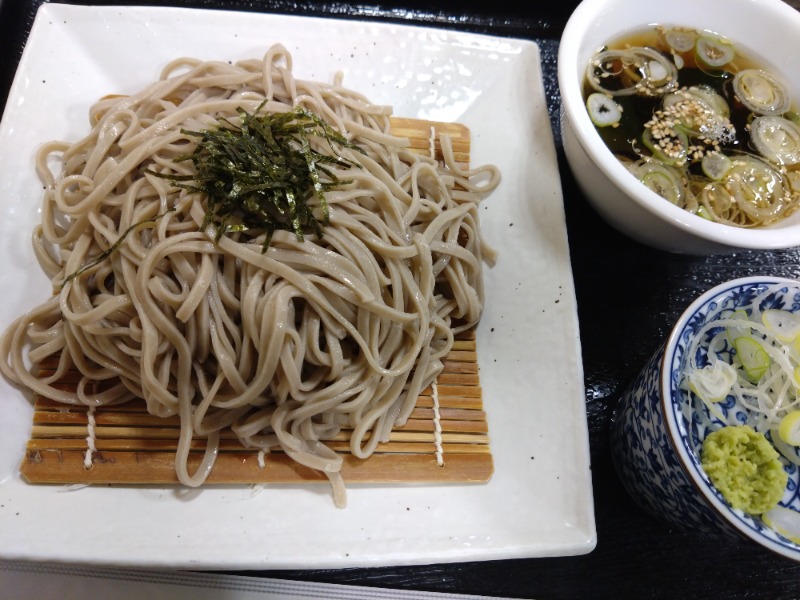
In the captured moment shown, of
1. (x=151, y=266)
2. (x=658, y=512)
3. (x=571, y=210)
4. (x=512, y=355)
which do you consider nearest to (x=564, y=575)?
(x=658, y=512)

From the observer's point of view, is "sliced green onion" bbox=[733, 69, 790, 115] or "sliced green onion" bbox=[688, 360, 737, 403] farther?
"sliced green onion" bbox=[733, 69, 790, 115]

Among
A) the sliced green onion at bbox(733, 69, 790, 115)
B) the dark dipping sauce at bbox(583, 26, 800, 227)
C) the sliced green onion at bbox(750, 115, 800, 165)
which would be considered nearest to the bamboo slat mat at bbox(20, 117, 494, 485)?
the dark dipping sauce at bbox(583, 26, 800, 227)

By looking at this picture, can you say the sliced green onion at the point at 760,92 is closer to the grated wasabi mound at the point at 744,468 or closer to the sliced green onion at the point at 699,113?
the sliced green onion at the point at 699,113

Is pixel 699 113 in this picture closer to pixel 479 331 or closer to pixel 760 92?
pixel 760 92

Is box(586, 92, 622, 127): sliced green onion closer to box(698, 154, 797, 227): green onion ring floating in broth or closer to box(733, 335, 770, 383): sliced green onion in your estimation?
box(698, 154, 797, 227): green onion ring floating in broth

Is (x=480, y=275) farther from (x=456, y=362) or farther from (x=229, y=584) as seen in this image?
(x=229, y=584)

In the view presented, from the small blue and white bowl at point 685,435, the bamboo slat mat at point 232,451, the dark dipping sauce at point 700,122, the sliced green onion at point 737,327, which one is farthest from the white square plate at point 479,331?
the sliced green onion at point 737,327
